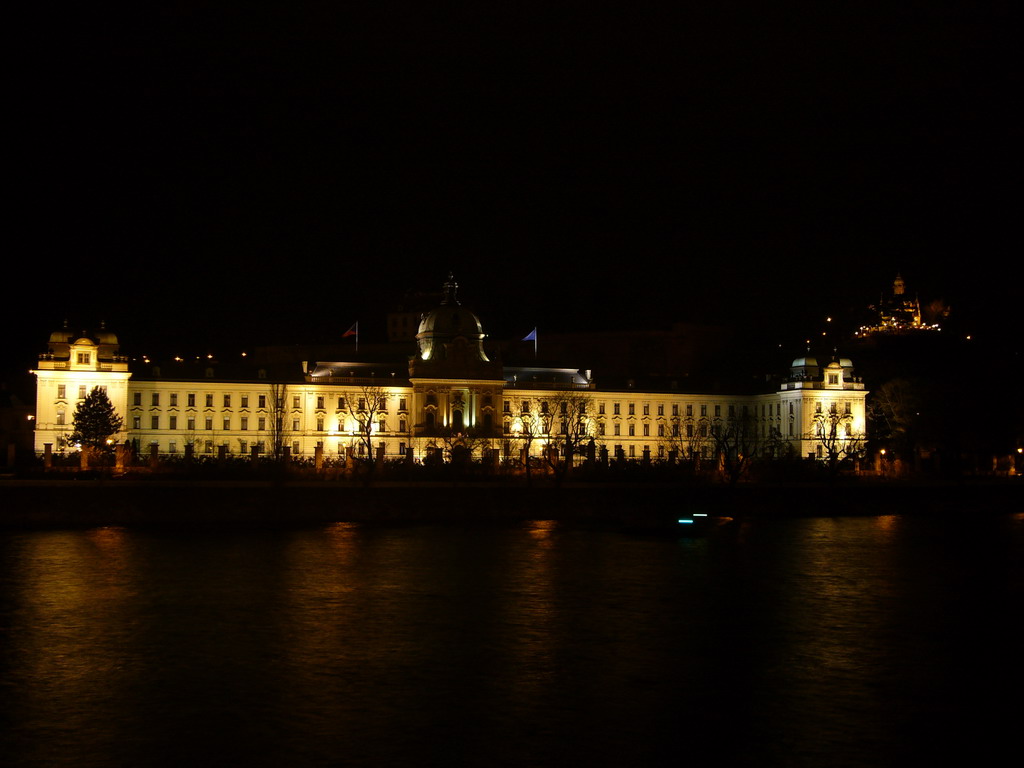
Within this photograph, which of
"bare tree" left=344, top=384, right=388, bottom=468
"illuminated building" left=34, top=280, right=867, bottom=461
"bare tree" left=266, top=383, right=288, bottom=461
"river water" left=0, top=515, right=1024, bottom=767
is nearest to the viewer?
"river water" left=0, top=515, right=1024, bottom=767

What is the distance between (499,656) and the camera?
26.1 metres

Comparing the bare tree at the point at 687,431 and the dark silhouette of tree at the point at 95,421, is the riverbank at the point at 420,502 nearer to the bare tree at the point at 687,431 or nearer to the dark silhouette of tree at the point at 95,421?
the dark silhouette of tree at the point at 95,421

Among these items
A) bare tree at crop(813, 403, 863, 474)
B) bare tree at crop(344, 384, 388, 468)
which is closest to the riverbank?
bare tree at crop(813, 403, 863, 474)

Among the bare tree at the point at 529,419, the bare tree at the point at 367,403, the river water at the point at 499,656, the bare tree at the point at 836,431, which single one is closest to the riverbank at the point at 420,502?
the river water at the point at 499,656

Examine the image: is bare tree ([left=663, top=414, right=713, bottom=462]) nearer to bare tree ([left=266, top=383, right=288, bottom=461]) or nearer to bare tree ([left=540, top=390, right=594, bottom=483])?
bare tree ([left=540, top=390, right=594, bottom=483])

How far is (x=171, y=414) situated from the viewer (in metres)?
112

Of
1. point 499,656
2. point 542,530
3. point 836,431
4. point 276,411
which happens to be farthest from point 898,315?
point 499,656

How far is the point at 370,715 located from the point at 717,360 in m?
118

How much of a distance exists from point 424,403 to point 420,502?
5497 centimetres

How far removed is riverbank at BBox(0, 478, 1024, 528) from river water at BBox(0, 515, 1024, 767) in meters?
10.8

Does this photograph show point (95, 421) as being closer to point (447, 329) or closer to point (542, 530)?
point (447, 329)

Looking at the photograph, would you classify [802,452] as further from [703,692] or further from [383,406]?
[703,692]

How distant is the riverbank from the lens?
2253 inches

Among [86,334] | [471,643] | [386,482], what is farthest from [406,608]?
[86,334]
